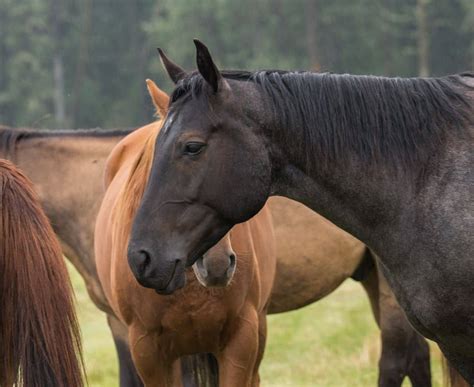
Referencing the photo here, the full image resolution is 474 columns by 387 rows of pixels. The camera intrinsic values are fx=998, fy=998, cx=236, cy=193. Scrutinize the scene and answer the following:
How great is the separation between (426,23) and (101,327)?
29.2 m

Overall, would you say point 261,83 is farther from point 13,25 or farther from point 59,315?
point 13,25

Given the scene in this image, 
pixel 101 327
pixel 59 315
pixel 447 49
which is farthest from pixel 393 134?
pixel 447 49

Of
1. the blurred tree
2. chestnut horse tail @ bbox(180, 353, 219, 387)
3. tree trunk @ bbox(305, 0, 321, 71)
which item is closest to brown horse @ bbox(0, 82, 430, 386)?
chestnut horse tail @ bbox(180, 353, 219, 387)

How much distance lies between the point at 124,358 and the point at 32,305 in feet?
10.9

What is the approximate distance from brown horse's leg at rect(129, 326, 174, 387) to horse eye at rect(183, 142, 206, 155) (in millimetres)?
1314

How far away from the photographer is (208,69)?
3.81 metres

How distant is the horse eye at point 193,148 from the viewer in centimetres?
382

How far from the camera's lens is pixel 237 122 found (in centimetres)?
388

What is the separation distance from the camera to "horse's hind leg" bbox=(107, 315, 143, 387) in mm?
6777

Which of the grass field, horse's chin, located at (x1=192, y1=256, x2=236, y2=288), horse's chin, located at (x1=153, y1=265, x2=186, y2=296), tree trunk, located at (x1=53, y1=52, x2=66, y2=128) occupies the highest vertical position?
horse's chin, located at (x1=153, y1=265, x2=186, y2=296)

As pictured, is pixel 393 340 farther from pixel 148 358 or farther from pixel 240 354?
pixel 148 358

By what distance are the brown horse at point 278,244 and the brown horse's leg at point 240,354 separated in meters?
1.81

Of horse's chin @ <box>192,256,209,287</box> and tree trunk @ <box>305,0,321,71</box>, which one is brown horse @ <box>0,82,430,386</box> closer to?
horse's chin @ <box>192,256,209,287</box>

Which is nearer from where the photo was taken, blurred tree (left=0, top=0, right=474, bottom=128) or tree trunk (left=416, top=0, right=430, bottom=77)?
tree trunk (left=416, top=0, right=430, bottom=77)
